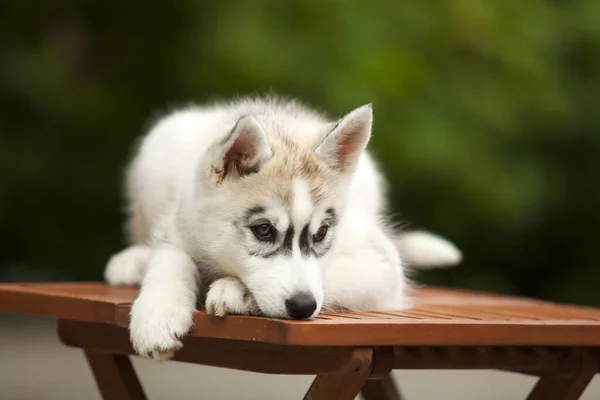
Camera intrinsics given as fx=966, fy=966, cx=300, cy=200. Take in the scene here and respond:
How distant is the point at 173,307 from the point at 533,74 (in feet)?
17.5

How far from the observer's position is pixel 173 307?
297cm

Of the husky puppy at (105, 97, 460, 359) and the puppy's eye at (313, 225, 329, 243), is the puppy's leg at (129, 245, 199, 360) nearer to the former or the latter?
the husky puppy at (105, 97, 460, 359)

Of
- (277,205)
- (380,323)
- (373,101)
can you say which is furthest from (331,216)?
(373,101)

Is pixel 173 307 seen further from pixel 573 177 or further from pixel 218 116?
pixel 573 177

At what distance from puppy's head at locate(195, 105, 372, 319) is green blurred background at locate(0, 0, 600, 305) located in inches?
142

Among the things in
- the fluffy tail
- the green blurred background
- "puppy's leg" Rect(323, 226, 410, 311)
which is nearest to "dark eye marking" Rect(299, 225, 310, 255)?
"puppy's leg" Rect(323, 226, 410, 311)

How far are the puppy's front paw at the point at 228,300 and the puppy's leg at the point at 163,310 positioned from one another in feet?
0.36

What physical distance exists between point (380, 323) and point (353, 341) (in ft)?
0.31

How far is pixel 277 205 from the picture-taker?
9.71 ft

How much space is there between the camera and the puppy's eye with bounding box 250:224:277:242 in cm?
295

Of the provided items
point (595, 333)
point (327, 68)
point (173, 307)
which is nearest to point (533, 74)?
point (327, 68)

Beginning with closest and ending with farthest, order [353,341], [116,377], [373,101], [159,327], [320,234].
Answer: [353,341]
[159,327]
[320,234]
[116,377]
[373,101]

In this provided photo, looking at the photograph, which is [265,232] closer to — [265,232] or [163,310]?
[265,232]

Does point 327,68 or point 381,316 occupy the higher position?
point 327,68
